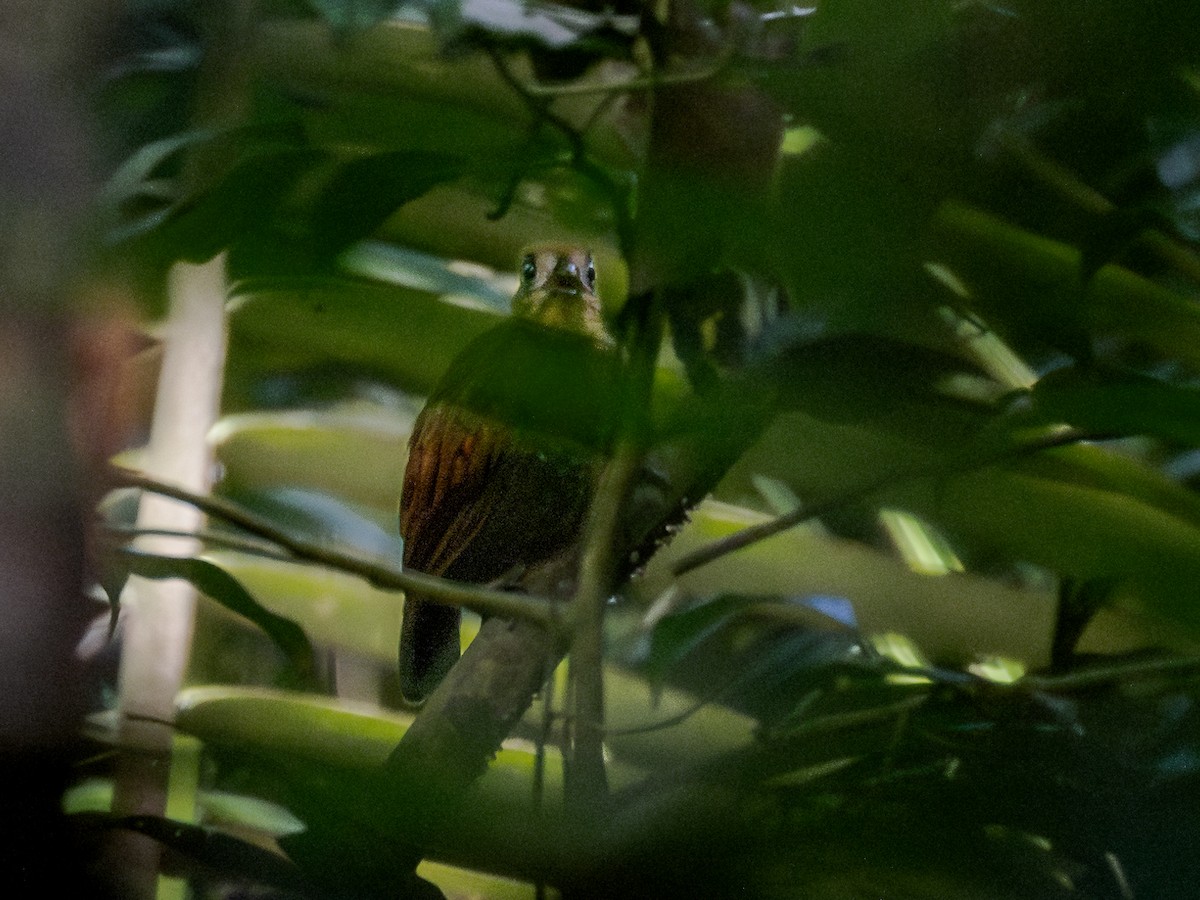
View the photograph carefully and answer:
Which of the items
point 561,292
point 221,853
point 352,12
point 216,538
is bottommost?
point 221,853

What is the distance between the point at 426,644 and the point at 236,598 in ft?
0.25

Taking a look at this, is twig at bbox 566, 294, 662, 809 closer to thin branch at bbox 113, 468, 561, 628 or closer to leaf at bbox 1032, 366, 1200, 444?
thin branch at bbox 113, 468, 561, 628

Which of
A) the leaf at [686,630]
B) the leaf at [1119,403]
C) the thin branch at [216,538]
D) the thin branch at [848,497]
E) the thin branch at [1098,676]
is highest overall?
the leaf at [1119,403]

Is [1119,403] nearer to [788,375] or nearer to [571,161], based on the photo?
[788,375]

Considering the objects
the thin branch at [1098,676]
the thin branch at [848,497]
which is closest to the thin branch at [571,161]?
the thin branch at [848,497]

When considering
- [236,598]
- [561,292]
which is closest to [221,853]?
[236,598]

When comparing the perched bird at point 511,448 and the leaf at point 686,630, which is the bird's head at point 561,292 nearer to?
the perched bird at point 511,448

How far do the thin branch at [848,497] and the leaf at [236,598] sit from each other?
153mm

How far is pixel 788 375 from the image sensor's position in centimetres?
44

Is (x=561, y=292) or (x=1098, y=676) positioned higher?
(x=561, y=292)

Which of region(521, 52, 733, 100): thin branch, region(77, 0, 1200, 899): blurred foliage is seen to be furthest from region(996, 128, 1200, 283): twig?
region(521, 52, 733, 100): thin branch

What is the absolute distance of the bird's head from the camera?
Answer: 41cm

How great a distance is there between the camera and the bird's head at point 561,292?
41 cm

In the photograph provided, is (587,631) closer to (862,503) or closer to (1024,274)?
(862,503)
